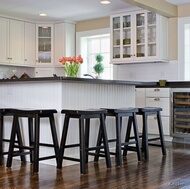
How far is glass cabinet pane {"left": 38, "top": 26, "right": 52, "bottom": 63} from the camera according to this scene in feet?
25.5

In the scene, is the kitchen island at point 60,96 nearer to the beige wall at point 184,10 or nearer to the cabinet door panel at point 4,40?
the beige wall at point 184,10

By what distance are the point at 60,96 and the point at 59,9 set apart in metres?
3.24

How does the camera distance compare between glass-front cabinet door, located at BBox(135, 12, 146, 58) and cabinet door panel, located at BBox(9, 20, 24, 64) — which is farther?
cabinet door panel, located at BBox(9, 20, 24, 64)

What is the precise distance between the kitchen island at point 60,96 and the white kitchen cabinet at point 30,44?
121 inches

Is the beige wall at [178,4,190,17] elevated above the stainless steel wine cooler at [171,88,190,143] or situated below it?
above

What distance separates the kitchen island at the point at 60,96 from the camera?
3.97 m

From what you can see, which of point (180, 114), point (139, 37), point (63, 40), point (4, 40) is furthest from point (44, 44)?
point (180, 114)

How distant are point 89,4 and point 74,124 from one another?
295 cm

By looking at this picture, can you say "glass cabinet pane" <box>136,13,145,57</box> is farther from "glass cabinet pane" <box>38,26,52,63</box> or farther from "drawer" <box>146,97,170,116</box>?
"glass cabinet pane" <box>38,26,52,63</box>

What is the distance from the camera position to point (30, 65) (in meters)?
7.70

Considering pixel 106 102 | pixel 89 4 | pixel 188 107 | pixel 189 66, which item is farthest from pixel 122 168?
pixel 89 4

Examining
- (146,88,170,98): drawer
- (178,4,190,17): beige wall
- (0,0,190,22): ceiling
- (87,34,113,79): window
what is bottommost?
(146,88,170,98): drawer

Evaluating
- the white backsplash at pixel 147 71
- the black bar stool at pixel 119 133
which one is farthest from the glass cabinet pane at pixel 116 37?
the black bar stool at pixel 119 133

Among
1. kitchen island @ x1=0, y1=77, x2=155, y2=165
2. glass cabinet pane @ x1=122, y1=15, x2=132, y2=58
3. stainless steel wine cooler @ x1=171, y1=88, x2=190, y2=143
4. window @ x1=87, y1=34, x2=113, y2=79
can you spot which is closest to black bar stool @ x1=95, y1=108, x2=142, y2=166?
kitchen island @ x1=0, y1=77, x2=155, y2=165
